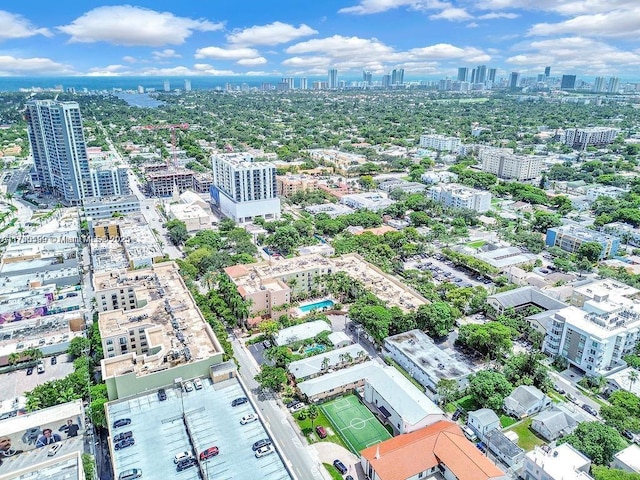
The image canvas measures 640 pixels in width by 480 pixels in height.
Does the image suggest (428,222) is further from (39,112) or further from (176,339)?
(39,112)

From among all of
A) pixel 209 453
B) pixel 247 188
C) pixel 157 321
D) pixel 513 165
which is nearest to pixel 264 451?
pixel 209 453

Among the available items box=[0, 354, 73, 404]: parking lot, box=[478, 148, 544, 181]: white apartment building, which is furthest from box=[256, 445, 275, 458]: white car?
box=[478, 148, 544, 181]: white apartment building

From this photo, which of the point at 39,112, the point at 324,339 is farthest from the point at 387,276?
the point at 39,112

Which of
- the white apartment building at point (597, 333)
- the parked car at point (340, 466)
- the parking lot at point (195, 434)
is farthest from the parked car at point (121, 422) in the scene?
the white apartment building at point (597, 333)

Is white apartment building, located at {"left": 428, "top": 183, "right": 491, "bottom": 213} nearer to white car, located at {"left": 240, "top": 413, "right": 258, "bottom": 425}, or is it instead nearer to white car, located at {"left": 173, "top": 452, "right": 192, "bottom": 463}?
white car, located at {"left": 240, "top": 413, "right": 258, "bottom": 425}

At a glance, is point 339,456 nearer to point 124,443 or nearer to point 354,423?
point 354,423
